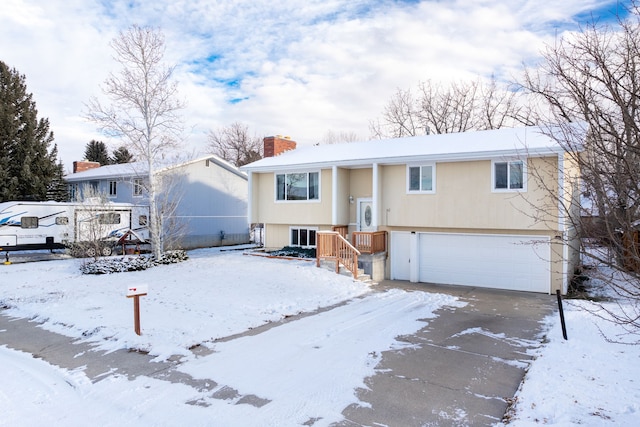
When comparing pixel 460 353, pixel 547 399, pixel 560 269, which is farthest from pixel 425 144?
pixel 547 399

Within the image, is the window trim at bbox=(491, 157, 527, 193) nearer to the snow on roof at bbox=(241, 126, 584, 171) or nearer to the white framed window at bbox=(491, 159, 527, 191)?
the white framed window at bbox=(491, 159, 527, 191)

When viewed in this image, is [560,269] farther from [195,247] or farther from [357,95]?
[195,247]

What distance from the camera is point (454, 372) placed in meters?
6.04

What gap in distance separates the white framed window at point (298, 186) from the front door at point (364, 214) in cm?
188

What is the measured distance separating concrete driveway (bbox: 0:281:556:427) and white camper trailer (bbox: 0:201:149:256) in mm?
9924

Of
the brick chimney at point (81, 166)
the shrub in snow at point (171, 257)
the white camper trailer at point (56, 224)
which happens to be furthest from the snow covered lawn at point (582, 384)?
the brick chimney at point (81, 166)

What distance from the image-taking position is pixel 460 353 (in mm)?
6914

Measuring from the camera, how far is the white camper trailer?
1786 centimetres

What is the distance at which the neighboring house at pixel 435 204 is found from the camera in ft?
43.6

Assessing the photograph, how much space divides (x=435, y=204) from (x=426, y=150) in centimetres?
205

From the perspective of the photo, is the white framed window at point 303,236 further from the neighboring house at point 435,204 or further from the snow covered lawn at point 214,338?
the snow covered lawn at point 214,338

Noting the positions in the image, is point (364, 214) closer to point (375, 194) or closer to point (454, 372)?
point (375, 194)

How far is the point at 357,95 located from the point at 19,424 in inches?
982

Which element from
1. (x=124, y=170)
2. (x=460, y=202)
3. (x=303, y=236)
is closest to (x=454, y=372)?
(x=460, y=202)
